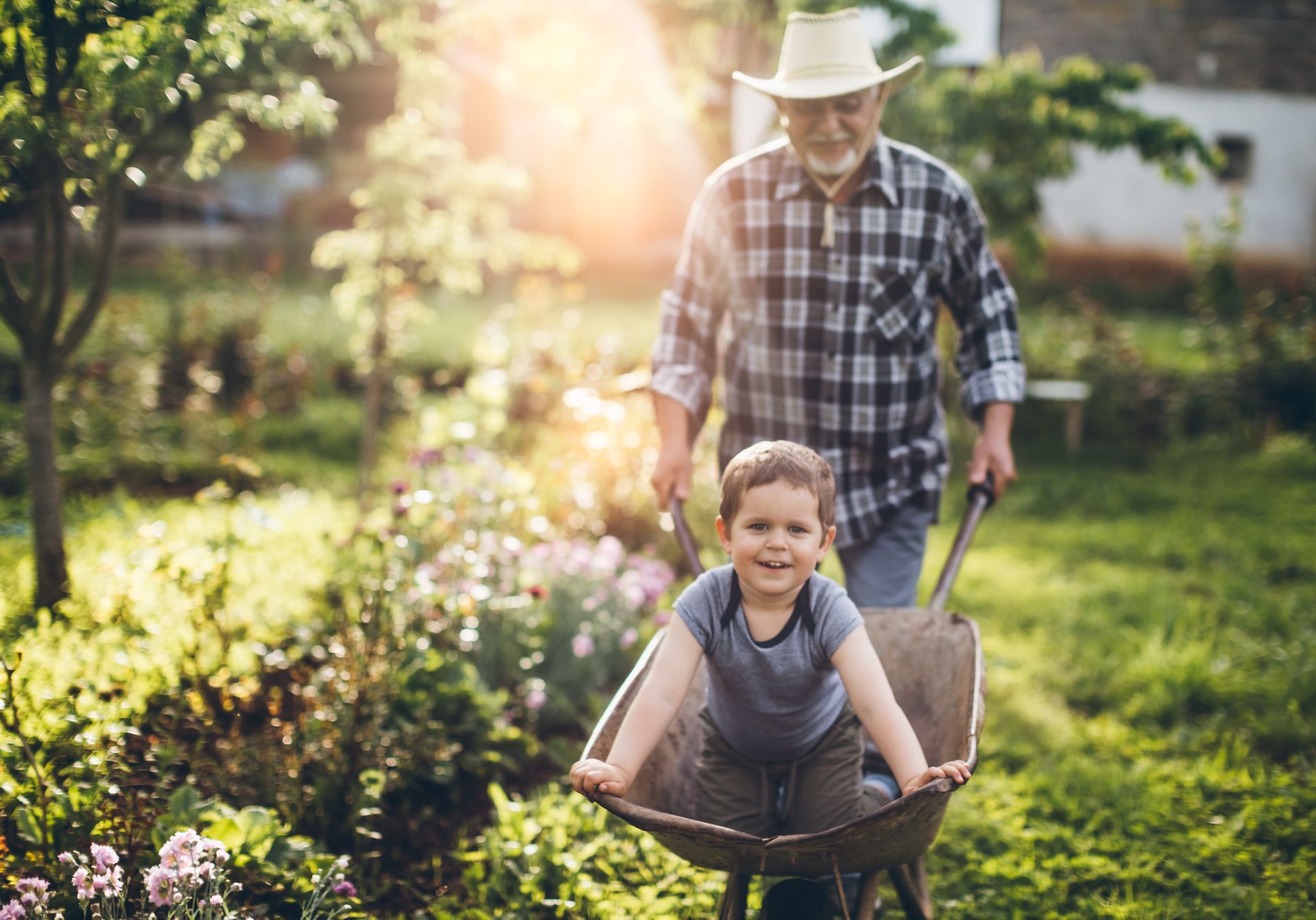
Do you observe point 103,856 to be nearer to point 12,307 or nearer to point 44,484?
point 44,484

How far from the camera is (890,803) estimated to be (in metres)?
1.75

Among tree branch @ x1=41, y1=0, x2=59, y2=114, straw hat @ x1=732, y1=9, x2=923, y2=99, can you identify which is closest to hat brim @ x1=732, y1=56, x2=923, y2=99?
straw hat @ x1=732, y1=9, x2=923, y2=99

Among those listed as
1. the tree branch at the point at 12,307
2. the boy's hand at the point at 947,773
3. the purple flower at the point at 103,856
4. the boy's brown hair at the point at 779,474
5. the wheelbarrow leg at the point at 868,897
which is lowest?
the wheelbarrow leg at the point at 868,897

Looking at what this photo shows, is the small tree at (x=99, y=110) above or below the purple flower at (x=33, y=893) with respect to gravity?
above

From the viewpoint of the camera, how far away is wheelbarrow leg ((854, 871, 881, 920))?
6.91 ft

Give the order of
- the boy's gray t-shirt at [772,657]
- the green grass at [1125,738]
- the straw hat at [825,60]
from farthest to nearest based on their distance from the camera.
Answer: the green grass at [1125,738], the straw hat at [825,60], the boy's gray t-shirt at [772,657]

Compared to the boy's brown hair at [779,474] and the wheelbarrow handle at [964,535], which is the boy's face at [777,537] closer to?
the boy's brown hair at [779,474]

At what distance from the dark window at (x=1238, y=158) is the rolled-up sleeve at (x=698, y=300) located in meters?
16.4

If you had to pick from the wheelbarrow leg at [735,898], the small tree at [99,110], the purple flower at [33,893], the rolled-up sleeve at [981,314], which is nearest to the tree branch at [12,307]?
the small tree at [99,110]

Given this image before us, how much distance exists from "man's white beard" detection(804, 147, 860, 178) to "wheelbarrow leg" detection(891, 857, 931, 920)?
1.83 meters

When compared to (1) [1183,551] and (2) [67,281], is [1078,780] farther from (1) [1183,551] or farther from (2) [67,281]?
(2) [67,281]

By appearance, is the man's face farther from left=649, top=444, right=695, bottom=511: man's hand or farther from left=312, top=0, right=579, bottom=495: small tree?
left=312, top=0, right=579, bottom=495: small tree

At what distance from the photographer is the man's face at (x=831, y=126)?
9.14 feet

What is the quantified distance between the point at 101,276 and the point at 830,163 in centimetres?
255
